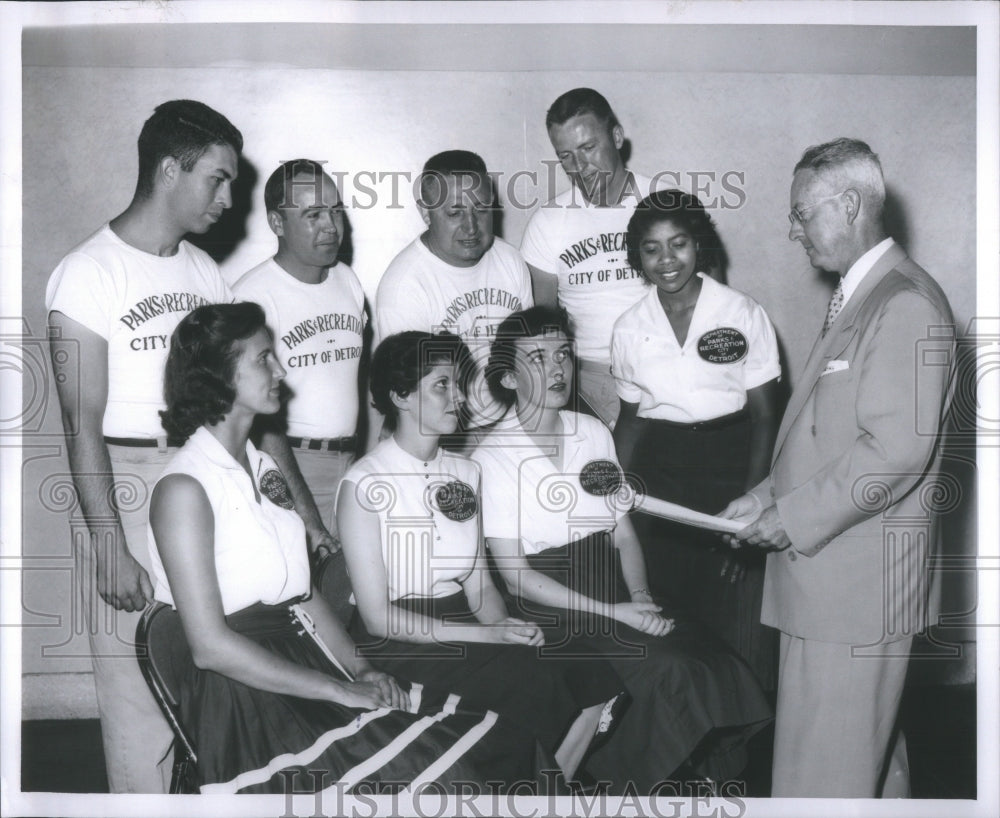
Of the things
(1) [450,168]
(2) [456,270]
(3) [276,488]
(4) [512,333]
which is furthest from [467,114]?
(3) [276,488]

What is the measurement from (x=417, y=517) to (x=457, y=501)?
108 millimetres

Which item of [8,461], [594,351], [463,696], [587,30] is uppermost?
[587,30]

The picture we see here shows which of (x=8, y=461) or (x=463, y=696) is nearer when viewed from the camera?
(x=463, y=696)

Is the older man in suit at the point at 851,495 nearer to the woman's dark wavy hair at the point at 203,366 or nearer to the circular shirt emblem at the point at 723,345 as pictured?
the circular shirt emblem at the point at 723,345

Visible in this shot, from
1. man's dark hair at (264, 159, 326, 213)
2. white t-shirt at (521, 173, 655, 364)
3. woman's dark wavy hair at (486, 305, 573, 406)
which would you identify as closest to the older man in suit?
white t-shirt at (521, 173, 655, 364)

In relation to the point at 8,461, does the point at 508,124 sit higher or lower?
higher

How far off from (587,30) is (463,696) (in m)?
1.70

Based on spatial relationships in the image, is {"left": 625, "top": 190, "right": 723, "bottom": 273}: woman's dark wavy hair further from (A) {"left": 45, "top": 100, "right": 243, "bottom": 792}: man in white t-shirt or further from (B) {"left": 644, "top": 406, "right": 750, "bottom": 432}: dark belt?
(A) {"left": 45, "top": 100, "right": 243, "bottom": 792}: man in white t-shirt

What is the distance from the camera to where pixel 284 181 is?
8.59 feet

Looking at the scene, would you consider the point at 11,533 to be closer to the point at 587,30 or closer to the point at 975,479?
the point at 587,30

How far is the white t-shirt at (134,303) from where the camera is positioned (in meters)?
2.53

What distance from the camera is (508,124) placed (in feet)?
8.62

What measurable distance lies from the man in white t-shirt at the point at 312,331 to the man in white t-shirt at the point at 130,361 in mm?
136

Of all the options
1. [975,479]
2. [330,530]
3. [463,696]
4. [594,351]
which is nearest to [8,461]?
[330,530]
